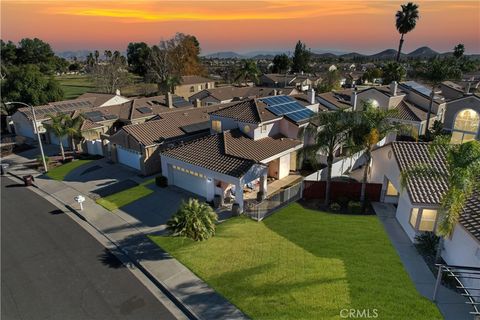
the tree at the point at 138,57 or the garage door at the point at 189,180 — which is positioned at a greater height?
the tree at the point at 138,57

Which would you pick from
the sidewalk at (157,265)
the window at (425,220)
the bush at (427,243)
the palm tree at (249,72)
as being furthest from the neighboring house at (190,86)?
the bush at (427,243)

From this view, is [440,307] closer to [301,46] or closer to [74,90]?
[74,90]

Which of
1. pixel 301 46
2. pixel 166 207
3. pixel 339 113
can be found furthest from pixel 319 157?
pixel 301 46

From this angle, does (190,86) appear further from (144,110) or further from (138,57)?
(138,57)

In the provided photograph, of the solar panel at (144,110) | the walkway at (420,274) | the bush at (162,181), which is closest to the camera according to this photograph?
the walkway at (420,274)

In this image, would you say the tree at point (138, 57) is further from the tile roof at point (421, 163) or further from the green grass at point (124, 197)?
the tile roof at point (421, 163)

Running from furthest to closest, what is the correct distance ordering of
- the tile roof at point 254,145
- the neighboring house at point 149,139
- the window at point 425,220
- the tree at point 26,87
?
the tree at point 26,87, the neighboring house at point 149,139, the tile roof at point 254,145, the window at point 425,220
